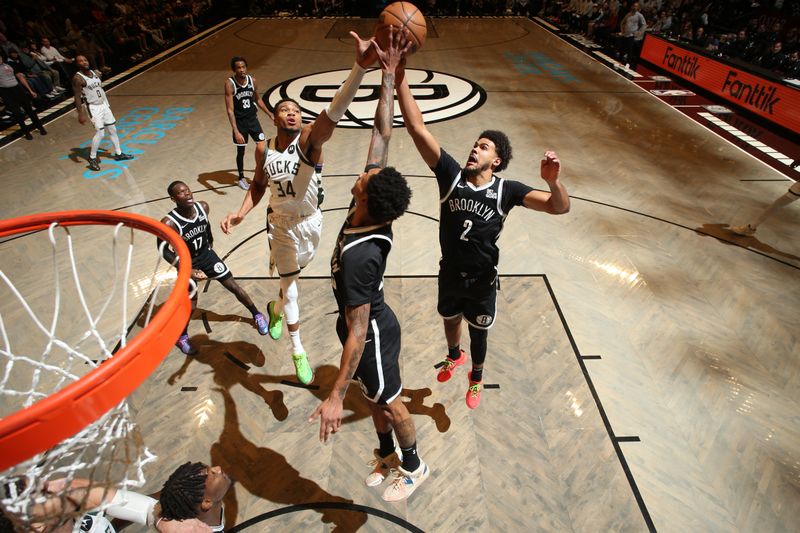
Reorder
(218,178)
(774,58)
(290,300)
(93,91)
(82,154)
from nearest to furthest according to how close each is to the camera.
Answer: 1. (290,300)
2. (93,91)
3. (218,178)
4. (82,154)
5. (774,58)

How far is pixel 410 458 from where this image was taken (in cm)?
285

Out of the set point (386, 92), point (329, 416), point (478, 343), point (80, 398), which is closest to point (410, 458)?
point (478, 343)

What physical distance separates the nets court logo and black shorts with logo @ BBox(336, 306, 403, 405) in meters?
7.04

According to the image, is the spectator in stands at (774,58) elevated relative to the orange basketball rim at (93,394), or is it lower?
lower

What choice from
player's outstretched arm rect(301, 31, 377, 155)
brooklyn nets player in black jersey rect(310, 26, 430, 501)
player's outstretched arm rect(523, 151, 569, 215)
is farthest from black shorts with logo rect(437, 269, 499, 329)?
player's outstretched arm rect(301, 31, 377, 155)

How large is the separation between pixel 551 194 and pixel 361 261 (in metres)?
1.29

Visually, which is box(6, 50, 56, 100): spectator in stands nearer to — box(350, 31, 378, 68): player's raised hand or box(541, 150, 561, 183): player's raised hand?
box(350, 31, 378, 68): player's raised hand

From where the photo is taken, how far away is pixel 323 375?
3.74m

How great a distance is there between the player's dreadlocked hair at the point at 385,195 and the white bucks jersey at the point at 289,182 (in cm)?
132

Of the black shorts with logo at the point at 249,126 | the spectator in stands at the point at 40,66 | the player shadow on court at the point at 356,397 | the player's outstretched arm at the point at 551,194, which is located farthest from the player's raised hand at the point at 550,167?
the spectator in stands at the point at 40,66

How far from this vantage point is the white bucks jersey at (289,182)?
133 inches

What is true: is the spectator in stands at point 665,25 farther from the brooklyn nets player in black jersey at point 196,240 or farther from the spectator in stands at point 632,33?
the brooklyn nets player in black jersey at point 196,240

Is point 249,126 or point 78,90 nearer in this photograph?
point 249,126

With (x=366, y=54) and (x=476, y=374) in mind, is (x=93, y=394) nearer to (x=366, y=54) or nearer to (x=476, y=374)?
(x=366, y=54)
